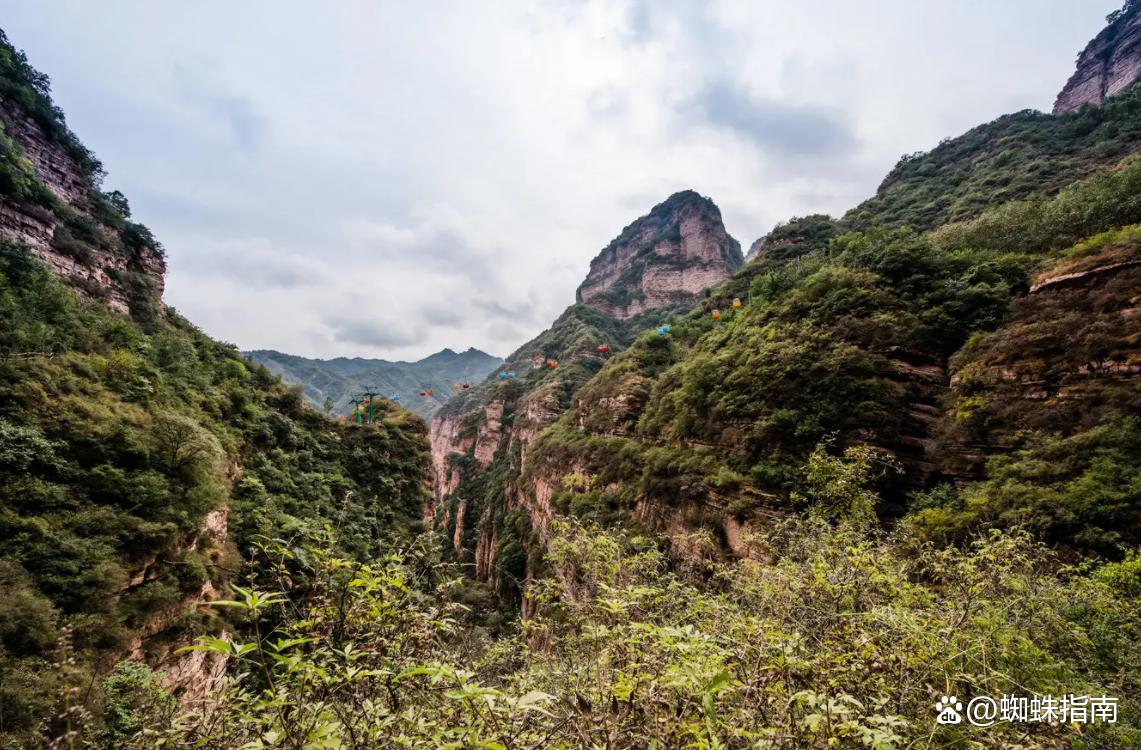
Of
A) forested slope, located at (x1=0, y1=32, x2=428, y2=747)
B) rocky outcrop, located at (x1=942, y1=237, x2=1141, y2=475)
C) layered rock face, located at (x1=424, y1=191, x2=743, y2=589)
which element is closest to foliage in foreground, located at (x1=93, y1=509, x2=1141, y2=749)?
forested slope, located at (x1=0, y1=32, x2=428, y2=747)

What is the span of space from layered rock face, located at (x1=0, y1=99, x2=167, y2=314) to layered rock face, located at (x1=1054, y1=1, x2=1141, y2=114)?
301ft

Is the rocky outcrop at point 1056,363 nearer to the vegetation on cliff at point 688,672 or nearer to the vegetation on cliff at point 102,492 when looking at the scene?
the vegetation on cliff at point 688,672

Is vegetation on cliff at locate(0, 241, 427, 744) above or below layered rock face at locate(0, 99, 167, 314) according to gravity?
below

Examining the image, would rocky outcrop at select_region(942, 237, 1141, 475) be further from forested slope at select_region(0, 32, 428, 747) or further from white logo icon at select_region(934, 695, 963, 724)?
forested slope at select_region(0, 32, 428, 747)

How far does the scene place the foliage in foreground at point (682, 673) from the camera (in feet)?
7.47

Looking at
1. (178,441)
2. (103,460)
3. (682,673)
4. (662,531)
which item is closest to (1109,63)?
(662,531)

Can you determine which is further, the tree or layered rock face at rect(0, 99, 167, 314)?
layered rock face at rect(0, 99, 167, 314)

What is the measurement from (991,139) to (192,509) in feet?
221

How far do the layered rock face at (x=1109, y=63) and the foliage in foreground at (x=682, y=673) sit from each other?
7909 centimetres

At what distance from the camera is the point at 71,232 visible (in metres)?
17.3

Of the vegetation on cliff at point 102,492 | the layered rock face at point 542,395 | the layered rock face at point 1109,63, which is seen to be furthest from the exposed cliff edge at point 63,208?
the layered rock face at point 1109,63

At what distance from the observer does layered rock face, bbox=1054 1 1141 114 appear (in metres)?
47.8

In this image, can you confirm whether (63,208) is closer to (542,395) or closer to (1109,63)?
(542,395)

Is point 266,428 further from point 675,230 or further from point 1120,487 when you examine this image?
point 675,230
